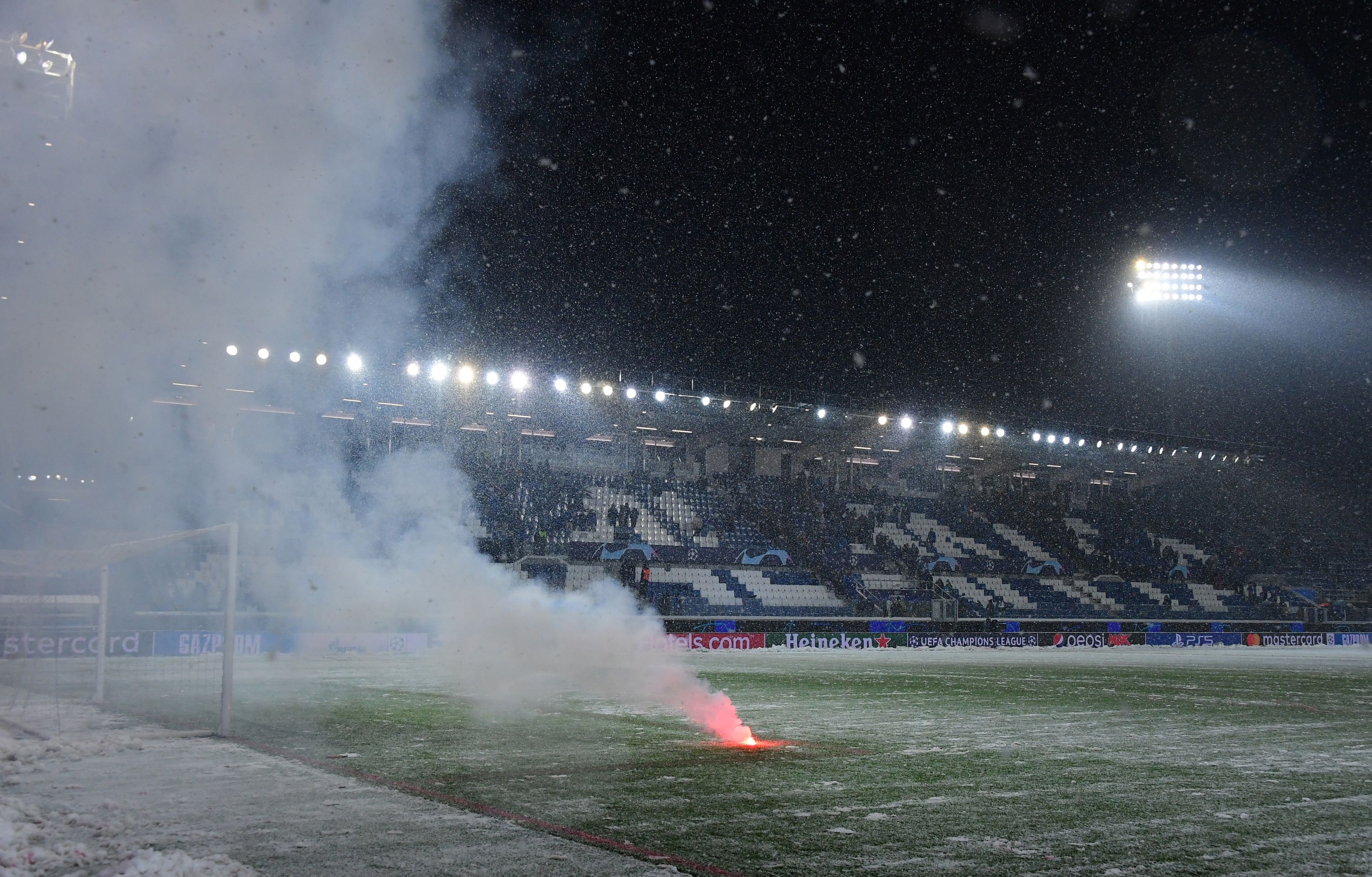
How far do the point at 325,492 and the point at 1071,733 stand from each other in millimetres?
12960

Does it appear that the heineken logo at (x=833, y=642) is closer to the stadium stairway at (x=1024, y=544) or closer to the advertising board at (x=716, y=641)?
the advertising board at (x=716, y=641)

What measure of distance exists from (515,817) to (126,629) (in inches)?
851

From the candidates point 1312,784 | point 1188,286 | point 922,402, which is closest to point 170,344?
point 1312,784

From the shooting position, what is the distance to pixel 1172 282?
48281mm

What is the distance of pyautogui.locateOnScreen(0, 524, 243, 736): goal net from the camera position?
13125 mm

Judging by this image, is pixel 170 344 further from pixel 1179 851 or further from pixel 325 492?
pixel 1179 851

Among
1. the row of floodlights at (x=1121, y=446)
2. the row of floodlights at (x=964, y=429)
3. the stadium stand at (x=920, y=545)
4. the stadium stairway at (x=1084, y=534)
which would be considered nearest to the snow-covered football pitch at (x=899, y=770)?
the stadium stand at (x=920, y=545)

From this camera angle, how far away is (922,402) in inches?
1665

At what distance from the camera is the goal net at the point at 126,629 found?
43.1 feet

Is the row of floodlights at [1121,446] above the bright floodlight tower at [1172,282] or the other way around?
the other way around

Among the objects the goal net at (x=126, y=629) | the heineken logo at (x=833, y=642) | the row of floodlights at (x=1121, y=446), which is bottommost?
the heineken logo at (x=833, y=642)

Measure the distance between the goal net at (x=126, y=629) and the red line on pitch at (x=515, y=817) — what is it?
2827mm

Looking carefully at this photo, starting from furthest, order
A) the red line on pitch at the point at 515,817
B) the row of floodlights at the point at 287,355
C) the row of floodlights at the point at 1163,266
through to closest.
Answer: the row of floodlights at the point at 1163,266 < the row of floodlights at the point at 287,355 < the red line on pitch at the point at 515,817

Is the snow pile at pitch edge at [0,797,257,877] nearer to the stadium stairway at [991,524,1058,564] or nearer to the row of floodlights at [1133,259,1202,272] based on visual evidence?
the stadium stairway at [991,524,1058,564]
